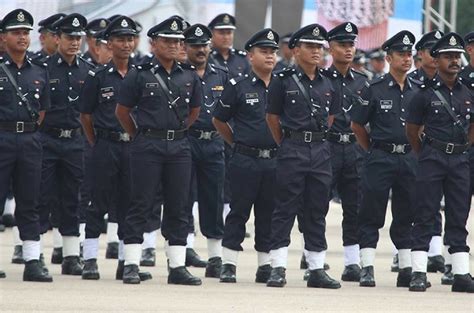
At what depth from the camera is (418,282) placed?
15477 millimetres

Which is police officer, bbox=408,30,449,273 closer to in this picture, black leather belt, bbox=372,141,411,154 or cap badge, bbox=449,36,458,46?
black leather belt, bbox=372,141,411,154

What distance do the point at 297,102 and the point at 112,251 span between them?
3.99 metres

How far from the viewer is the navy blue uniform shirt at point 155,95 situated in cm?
1551

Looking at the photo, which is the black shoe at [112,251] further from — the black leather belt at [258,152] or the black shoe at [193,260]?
the black leather belt at [258,152]

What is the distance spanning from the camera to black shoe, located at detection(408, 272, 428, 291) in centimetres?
1547

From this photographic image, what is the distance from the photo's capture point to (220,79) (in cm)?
1816

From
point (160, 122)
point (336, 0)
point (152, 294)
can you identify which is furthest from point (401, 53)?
point (336, 0)

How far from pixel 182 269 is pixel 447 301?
268 cm

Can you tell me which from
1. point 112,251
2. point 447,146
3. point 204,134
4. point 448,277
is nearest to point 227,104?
point 204,134

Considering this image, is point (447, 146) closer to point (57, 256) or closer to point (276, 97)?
point (276, 97)

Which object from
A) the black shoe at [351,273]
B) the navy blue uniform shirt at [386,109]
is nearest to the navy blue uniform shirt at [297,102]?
the navy blue uniform shirt at [386,109]

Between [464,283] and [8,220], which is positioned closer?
[464,283]

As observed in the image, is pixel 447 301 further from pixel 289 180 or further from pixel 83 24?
pixel 83 24

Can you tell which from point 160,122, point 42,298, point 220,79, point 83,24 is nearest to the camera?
point 42,298
